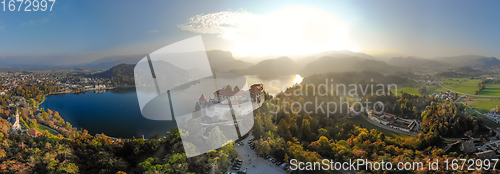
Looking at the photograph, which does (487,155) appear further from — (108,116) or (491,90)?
(108,116)

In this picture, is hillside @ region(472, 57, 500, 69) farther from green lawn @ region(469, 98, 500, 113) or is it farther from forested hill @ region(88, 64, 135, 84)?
forested hill @ region(88, 64, 135, 84)

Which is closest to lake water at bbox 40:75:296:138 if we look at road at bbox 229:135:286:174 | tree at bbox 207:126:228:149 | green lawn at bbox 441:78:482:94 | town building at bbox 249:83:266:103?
town building at bbox 249:83:266:103

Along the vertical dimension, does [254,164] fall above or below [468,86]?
below

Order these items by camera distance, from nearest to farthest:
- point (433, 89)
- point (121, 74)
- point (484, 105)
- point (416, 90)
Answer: point (484, 105) < point (433, 89) < point (416, 90) < point (121, 74)

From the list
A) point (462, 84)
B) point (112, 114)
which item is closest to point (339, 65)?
point (462, 84)

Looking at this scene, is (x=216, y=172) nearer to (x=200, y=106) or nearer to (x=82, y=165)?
(x=200, y=106)

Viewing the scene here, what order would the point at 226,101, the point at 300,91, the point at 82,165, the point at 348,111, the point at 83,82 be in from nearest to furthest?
the point at 82,165
the point at 226,101
the point at 348,111
the point at 300,91
the point at 83,82

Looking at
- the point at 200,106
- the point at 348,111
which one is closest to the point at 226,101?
the point at 200,106
